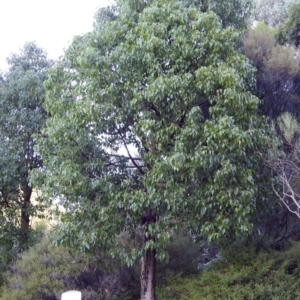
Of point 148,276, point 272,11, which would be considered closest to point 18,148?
point 148,276

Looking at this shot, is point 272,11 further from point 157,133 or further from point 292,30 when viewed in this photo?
point 157,133

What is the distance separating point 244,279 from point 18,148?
18.3 feet

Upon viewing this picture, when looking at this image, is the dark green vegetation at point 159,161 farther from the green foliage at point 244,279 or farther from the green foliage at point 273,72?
the green foliage at point 273,72

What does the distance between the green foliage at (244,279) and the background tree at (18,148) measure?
3.65m

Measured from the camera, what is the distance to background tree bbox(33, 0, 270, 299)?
725 cm

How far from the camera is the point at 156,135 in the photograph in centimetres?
745

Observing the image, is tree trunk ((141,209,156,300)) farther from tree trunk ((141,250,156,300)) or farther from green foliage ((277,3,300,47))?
green foliage ((277,3,300,47))

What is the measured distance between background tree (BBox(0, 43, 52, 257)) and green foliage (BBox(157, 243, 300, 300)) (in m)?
3.65

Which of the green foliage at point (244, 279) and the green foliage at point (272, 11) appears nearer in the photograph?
the green foliage at point (244, 279)

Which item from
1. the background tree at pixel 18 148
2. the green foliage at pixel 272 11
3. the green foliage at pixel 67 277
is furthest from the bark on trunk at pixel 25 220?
the green foliage at pixel 272 11

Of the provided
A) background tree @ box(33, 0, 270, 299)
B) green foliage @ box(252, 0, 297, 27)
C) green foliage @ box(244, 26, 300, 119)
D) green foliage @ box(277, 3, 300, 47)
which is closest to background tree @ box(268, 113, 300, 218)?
background tree @ box(33, 0, 270, 299)

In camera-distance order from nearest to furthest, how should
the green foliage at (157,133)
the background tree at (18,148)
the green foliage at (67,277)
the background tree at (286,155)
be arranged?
the green foliage at (157,133)
the background tree at (286,155)
the green foliage at (67,277)
the background tree at (18,148)

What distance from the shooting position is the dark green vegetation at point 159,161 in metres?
7.32

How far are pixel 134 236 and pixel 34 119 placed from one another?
3.88m
